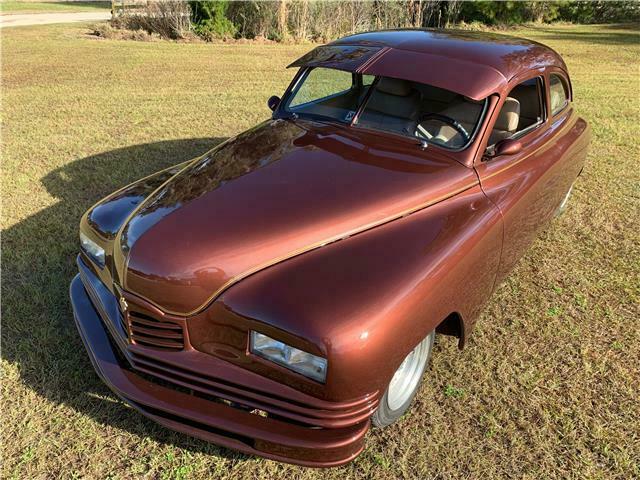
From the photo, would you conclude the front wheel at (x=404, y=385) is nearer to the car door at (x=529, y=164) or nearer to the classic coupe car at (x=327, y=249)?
the classic coupe car at (x=327, y=249)

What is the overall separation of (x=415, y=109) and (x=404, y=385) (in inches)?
66.5

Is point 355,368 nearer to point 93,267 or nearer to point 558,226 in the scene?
point 93,267

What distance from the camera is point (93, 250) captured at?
2.61m

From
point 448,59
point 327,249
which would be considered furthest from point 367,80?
point 327,249

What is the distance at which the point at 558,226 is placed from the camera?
439cm

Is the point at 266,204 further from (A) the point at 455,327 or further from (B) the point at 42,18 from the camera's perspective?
(B) the point at 42,18

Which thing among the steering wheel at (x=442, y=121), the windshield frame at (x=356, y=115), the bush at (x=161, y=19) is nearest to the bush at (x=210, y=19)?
the bush at (x=161, y=19)

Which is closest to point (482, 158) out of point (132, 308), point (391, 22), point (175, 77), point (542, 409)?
point (542, 409)

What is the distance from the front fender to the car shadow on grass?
2.90 ft

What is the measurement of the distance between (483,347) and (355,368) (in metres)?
1.52

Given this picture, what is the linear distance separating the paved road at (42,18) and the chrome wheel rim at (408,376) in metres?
20.3

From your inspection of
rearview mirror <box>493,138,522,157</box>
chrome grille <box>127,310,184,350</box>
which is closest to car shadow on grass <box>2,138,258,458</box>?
chrome grille <box>127,310,184,350</box>

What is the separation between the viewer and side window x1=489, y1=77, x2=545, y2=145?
10.6 ft

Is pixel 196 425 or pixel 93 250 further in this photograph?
pixel 93 250
